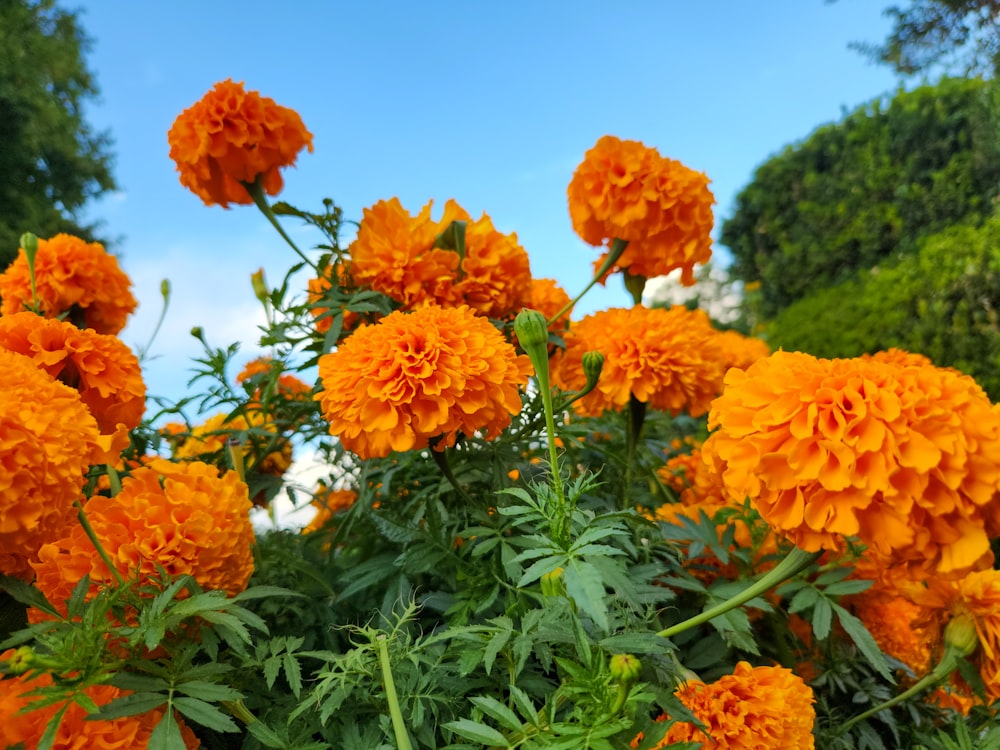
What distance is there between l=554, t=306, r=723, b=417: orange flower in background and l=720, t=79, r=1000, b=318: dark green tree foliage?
15.8 feet

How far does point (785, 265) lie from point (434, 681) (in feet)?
22.2

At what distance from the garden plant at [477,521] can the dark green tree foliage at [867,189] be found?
4.95m

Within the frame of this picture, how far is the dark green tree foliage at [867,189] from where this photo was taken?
221 inches

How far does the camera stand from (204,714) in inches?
27.8

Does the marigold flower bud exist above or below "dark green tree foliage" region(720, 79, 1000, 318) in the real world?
below

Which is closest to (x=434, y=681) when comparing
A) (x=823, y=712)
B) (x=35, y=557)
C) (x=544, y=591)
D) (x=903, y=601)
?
(x=544, y=591)

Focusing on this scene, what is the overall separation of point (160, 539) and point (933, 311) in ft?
15.5

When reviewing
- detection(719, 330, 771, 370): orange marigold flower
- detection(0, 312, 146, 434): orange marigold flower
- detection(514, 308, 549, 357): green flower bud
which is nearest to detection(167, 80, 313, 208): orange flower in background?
detection(0, 312, 146, 434): orange marigold flower

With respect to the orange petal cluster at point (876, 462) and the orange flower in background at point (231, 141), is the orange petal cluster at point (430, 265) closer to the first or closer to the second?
the orange flower in background at point (231, 141)

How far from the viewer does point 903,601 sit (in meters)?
1.38

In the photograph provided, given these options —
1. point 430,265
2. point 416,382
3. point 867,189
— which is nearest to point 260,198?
point 430,265

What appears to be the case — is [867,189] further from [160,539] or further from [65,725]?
[65,725]

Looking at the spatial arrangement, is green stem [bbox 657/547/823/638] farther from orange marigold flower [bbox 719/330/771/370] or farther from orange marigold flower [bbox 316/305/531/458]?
orange marigold flower [bbox 719/330/771/370]

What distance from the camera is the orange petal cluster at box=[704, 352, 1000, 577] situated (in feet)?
2.31
